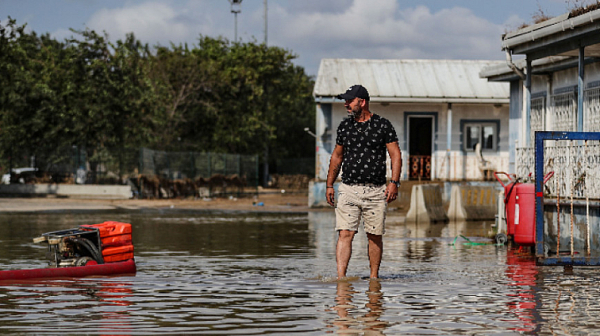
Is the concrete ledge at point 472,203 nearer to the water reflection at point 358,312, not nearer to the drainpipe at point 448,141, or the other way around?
the drainpipe at point 448,141

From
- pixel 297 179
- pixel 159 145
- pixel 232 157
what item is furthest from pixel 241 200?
pixel 297 179

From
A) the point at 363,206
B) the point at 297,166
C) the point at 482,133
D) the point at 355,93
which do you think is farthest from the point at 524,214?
the point at 297,166

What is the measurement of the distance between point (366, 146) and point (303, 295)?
195 cm

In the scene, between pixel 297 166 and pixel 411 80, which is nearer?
pixel 411 80

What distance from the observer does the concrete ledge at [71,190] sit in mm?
40031

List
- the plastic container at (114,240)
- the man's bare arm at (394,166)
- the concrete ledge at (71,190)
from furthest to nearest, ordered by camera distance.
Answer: the concrete ledge at (71,190), the plastic container at (114,240), the man's bare arm at (394,166)

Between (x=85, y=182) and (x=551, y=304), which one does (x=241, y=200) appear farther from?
(x=551, y=304)

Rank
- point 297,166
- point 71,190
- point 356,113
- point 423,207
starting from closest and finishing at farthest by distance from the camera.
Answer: point 356,113 → point 423,207 → point 71,190 → point 297,166

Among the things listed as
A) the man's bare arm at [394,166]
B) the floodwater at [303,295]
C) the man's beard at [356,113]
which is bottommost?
the floodwater at [303,295]

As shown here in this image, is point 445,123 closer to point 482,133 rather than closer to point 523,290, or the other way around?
point 482,133

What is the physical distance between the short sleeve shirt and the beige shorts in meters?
0.10

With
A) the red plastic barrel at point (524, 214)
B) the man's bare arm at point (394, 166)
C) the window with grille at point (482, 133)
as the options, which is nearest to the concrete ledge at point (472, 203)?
the window with grille at point (482, 133)

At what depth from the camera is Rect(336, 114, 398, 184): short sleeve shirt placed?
1031cm

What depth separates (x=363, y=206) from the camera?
10.4 m
